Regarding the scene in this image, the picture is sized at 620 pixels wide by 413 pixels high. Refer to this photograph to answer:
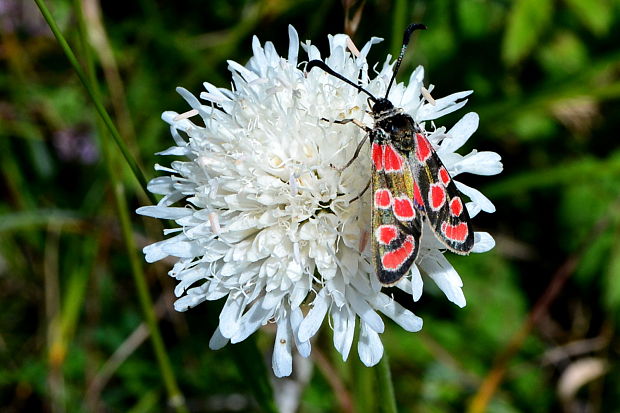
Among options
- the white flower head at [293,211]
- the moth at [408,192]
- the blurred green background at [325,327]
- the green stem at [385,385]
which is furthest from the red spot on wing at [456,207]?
the blurred green background at [325,327]

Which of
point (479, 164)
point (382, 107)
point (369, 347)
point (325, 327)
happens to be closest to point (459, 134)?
point (479, 164)

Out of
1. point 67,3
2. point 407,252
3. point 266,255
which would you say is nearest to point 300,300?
point 266,255

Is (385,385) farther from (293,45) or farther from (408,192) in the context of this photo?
(293,45)

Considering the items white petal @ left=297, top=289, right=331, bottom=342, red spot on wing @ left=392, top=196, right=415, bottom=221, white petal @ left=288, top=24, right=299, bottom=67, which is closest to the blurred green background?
white petal @ left=288, top=24, right=299, bottom=67

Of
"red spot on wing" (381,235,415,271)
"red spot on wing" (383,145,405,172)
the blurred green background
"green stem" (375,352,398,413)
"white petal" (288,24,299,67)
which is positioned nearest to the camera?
"red spot on wing" (381,235,415,271)

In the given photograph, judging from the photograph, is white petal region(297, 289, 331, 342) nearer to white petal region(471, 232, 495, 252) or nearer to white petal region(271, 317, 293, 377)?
white petal region(271, 317, 293, 377)

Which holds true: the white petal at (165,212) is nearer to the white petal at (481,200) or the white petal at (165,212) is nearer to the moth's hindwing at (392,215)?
the moth's hindwing at (392,215)

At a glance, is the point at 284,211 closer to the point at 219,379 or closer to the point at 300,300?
the point at 300,300
